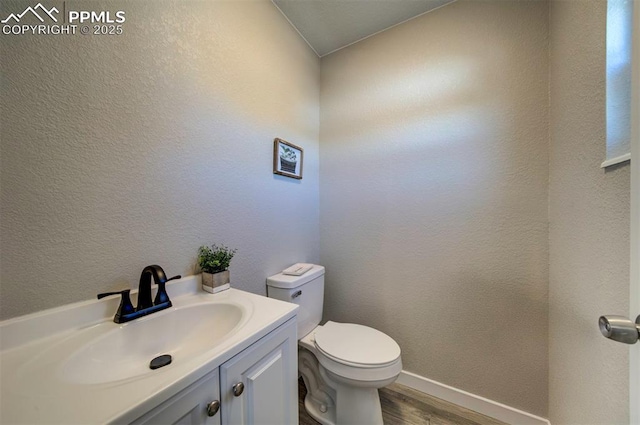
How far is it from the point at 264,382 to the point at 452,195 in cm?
131

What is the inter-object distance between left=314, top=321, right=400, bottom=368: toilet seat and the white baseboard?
0.49 meters

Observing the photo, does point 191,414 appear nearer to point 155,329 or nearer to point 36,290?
point 155,329

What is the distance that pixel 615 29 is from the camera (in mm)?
637

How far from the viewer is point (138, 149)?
30.1 inches

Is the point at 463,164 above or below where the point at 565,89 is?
below

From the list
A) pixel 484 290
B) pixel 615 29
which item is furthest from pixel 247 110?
pixel 484 290

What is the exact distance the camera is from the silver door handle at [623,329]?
402 mm

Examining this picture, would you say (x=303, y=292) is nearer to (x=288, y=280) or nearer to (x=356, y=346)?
(x=288, y=280)

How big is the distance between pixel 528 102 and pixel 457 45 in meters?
0.53

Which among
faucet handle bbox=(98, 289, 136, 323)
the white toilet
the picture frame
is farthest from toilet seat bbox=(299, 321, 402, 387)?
the picture frame

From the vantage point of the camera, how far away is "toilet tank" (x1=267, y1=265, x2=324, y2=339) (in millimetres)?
1198

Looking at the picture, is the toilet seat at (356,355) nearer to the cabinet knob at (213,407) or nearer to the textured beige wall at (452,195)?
the textured beige wall at (452,195)

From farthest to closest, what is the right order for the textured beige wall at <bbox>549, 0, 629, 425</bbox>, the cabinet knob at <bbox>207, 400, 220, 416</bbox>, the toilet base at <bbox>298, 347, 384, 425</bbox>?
1. the toilet base at <bbox>298, 347, 384, 425</bbox>
2. the textured beige wall at <bbox>549, 0, 629, 425</bbox>
3. the cabinet knob at <bbox>207, 400, 220, 416</bbox>

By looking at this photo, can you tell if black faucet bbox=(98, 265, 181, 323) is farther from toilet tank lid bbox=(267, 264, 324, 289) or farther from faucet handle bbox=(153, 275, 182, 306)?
toilet tank lid bbox=(267, 264, 324, 289)
